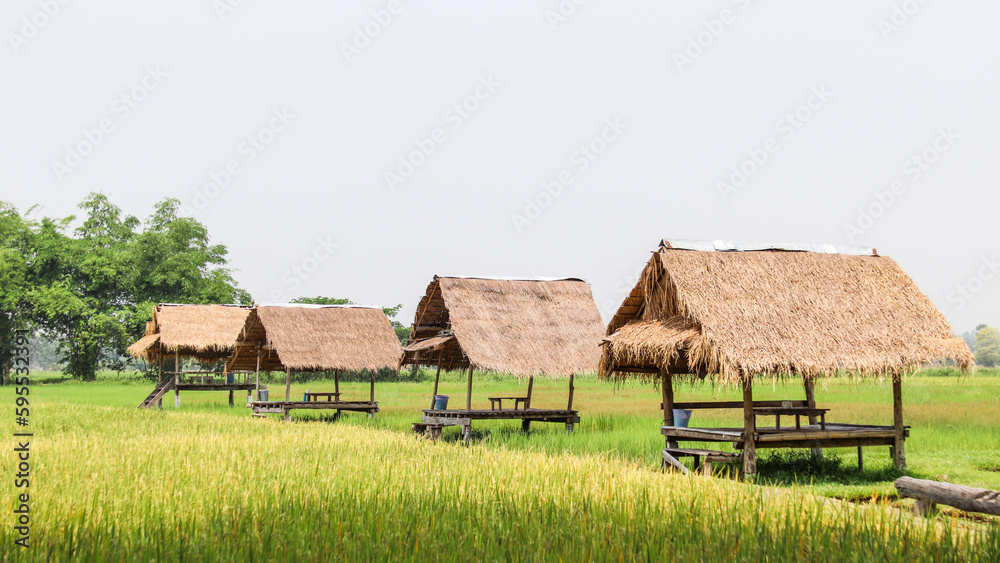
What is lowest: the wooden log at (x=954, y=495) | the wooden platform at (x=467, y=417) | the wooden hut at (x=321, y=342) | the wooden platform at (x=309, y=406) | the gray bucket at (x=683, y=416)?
the wooden platform at (x=309, y=406)

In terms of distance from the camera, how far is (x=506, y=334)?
1527 cm

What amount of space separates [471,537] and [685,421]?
26.6 ft

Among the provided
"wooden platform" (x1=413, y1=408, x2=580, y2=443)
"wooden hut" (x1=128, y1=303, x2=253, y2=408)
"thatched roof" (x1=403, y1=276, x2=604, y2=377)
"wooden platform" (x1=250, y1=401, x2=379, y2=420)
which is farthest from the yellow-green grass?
"wooden hut" (x1=128, y1=303, x2=253, y2=408)

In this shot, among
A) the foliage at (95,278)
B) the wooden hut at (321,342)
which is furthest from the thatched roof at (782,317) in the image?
the foliage at (95,278)

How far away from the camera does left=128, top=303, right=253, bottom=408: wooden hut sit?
79.0 ft

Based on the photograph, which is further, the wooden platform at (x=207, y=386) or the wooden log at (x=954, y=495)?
the wooden platform at (x=207, y=386)

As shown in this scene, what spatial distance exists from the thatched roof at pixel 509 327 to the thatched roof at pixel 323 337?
8.64 feet

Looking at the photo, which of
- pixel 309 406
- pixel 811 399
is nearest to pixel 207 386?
pixel 309 406

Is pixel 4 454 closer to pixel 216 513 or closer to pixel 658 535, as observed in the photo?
pixel 216 513

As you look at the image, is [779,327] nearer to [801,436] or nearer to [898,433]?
[801,436]

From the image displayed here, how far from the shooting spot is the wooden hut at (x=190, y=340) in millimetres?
24094

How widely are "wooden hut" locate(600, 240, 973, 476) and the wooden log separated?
9.20ft

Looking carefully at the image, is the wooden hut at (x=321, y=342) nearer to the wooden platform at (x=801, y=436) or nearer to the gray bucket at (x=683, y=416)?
the gray bucket at (x=683, y=416)

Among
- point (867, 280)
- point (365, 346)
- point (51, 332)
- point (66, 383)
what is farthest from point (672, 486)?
point (51, 332)
